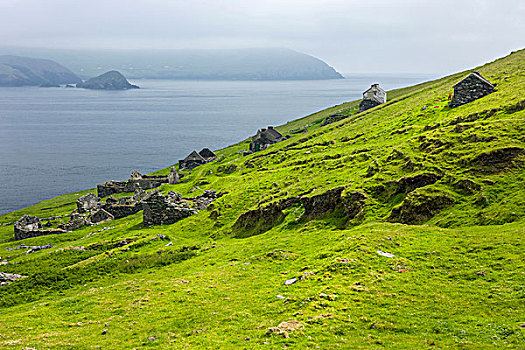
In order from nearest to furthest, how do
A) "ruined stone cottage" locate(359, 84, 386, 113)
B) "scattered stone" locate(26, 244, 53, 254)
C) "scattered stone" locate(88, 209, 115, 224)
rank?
"scattered stone" locate(26, 244, 53, 254) → "scattered stone" locate(88, 209, 115, 224) → "ruined stone cottage" locate(359, 84, 386, 113)

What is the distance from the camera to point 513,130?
3428 centimetres

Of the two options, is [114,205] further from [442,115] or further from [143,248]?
[442,115]

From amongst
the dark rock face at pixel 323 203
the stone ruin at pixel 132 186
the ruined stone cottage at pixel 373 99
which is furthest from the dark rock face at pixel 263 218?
the ruined stone cottage at pixel 373 99

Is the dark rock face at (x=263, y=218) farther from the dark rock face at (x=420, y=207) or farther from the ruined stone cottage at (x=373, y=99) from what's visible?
the ruined stone cottage at (x=373, y=99)

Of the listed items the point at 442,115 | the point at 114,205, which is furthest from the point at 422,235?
the point at 114,205

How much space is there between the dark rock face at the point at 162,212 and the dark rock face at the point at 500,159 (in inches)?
1559

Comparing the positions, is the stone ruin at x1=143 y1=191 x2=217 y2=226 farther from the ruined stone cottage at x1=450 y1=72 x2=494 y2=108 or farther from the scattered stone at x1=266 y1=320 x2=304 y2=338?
the ruined stone cottage at x1=450 y1=72 x2=494 y2=108

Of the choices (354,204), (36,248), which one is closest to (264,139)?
(36,248)

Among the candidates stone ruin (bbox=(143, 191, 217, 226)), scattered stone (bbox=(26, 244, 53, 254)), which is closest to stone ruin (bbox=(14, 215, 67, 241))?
scattered stone (bbox=(26, 244, 53, 254))

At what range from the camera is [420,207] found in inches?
1215

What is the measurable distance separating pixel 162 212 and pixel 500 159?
44885 millimetres

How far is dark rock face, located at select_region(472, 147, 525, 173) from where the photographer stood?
3069cm

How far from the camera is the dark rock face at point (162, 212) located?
183 feet

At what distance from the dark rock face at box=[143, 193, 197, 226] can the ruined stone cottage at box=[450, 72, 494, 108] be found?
48215 millimetres
